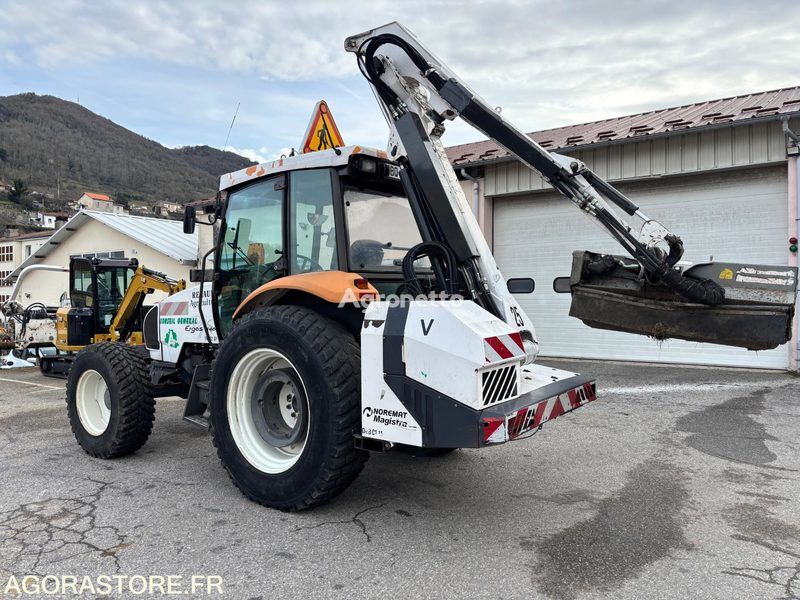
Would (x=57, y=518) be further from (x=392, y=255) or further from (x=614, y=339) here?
(x=614, y=339)

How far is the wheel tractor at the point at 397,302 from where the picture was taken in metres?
3.23

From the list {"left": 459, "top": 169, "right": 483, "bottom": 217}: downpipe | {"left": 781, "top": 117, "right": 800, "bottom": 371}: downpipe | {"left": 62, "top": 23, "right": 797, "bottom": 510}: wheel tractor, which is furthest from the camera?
{"left": 459, "top": 169, "right": 483, "bottom": 217}: downpipe

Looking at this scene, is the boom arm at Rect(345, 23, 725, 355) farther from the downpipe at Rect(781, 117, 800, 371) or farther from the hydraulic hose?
the downpipe at Rect(781, 117, 800, 371)

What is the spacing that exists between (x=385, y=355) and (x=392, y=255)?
3.99ft

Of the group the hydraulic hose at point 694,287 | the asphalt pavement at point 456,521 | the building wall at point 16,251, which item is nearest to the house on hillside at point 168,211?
the asphalt pavement at point 456,521

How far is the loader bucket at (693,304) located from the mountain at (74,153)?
63.5 meters

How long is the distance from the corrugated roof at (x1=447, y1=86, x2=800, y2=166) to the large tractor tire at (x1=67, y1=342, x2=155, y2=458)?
5844mm

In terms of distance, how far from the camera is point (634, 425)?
6.26 metres

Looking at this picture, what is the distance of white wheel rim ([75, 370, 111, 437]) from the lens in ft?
17.4

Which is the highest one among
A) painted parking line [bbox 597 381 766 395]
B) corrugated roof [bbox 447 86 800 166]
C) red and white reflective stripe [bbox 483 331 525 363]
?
corrugated roof [bbox 447 86 800 166]

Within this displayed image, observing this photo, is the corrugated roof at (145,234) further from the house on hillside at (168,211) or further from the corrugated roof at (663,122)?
the corrugated roof at (663,122)

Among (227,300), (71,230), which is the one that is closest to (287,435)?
(227,300)

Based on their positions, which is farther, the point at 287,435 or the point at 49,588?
the point at 287,435

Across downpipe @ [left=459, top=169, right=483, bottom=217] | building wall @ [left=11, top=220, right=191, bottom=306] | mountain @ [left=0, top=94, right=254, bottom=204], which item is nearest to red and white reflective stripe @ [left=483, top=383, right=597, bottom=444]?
downpipe @ [left=459, top=169, right=483, bottom=217]
